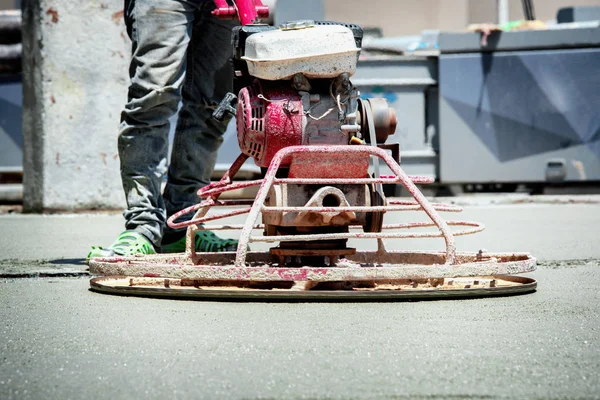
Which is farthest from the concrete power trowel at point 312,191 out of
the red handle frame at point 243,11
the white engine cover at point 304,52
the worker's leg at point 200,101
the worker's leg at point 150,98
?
the worker's leg at point 200,101

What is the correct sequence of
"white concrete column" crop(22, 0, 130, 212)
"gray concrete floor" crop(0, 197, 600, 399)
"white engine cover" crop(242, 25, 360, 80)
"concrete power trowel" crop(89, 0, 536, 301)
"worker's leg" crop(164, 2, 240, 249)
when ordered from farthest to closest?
"white concrete column" crop(22, 0, 130, 212)
"worker's leg" crop(164, 2, 240, 249)
"white engine cover" crop(242, 25, 360, 80)
"concrete power trowel" crop(89, 0, 536, 301)
"gray concrete floor" crop(0, 197, 600, 399)

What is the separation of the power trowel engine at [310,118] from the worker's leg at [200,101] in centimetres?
85

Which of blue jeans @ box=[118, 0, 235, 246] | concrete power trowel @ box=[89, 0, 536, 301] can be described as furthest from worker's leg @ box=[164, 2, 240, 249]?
concrete power trowel @ box=[89, 0, 536, 301]

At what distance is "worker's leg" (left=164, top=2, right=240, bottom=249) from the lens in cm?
411

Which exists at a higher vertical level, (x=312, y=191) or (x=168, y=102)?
(x=168, y=102)

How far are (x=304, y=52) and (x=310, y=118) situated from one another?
0.76ft

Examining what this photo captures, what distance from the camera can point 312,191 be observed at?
3.15 metres

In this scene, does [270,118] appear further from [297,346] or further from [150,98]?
[297,346]

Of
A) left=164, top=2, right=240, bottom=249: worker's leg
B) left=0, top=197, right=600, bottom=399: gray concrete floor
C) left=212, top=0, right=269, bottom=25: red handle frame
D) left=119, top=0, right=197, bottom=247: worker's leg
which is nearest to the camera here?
left=0, top=197, right=600, bottom=399: gray concrete floor

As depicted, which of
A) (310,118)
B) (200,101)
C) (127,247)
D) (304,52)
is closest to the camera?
(304,52)

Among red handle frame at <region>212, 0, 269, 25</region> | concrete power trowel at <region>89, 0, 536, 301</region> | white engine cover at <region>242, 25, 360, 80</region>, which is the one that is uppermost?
red handle frame at <region>212, 0, 269, 25</region>

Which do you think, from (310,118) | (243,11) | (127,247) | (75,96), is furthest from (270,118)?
(75,96)

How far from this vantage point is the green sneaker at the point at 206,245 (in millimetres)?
3855

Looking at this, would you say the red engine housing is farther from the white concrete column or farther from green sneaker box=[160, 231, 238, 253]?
the white concrete column
